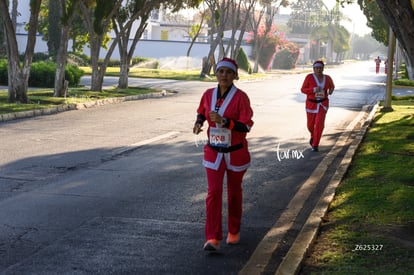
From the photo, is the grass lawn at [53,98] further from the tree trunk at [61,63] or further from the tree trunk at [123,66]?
the tree trunk at [123,66]

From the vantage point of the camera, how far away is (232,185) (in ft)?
23.2

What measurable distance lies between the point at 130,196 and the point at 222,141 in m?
2.61

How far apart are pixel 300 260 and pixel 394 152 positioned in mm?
7637

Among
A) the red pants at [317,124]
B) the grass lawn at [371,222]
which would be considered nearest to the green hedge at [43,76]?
the red pants at [317,124]

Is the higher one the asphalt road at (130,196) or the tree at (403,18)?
the tree at (403,18)

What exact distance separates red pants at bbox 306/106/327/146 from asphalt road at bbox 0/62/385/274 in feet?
A: 0.92

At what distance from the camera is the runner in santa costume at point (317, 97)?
45.3ft

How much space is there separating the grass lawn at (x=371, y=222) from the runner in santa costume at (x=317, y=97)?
0.92m

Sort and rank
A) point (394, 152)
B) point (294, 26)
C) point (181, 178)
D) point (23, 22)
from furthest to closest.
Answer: point (294, 26)
point (23, 22)
point (394, 152)
point (181, 178)

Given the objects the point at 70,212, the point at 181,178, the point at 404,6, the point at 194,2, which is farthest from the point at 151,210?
the point at 194,2

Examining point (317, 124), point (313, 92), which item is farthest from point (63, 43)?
point (317, 124)

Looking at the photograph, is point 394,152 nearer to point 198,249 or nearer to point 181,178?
point 181,178

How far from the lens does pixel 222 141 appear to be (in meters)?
6.86

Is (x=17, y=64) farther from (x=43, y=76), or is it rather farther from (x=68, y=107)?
(x=43, y=76)
